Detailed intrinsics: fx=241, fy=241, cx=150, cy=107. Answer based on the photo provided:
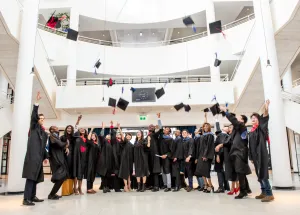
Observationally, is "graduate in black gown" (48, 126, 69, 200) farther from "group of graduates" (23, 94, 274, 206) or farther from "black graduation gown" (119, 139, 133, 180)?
"black graduation gown" (119, 139, 133, 180)

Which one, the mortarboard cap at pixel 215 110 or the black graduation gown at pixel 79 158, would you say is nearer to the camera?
the black graduation gown at pixel 79 158

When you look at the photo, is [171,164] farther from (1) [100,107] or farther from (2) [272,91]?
(1) [100,107]

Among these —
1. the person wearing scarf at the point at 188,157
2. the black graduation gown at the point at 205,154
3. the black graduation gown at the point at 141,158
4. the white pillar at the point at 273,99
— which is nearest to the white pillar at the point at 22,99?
the black graduation gown at the point at 141,158

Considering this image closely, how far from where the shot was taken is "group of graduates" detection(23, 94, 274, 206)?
4359 millimetres

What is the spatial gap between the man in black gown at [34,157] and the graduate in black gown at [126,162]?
1.86 meters

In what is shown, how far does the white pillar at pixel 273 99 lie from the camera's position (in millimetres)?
5738

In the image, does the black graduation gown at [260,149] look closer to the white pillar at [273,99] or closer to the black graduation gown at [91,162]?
the white pillar at [273,99]

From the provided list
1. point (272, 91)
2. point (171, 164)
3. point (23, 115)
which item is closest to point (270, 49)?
point (272, 91)

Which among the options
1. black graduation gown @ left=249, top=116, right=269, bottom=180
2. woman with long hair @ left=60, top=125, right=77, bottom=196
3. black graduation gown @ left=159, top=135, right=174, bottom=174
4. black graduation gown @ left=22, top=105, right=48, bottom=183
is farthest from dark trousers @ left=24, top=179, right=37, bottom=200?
black graduation gown @ left=249, top=116, right=269, bottom=180

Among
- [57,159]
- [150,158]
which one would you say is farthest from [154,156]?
[57,159]

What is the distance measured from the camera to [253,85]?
9.04 m

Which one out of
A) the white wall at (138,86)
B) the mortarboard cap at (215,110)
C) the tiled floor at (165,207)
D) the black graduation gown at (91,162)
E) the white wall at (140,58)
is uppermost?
the white wall at (140,58)

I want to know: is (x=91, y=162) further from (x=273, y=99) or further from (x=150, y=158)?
(x=273, y=99)

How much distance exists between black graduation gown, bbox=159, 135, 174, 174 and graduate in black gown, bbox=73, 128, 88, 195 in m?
1.83
